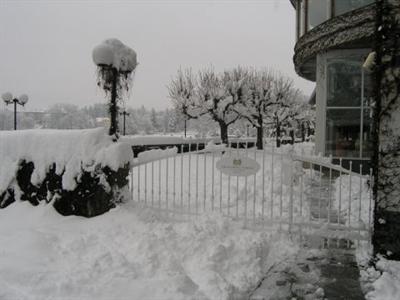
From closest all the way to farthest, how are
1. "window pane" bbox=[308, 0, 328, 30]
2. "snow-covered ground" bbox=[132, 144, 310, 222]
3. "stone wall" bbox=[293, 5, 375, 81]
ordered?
"snow-covered ground" bbox=[132, 144, 310, 222] → "stone wall" bbox=[293, 5, 375, 81] → "window pane" bbox=[308, 0, 328, 30]

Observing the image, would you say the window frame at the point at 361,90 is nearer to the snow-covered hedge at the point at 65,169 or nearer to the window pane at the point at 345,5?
the window pane at the point at 345,5

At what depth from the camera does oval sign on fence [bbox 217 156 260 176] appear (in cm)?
624

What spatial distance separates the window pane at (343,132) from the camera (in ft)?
46.7

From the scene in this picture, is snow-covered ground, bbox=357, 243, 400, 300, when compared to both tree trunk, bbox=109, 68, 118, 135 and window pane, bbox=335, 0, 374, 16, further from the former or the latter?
window pane, bbox=335, 0, 374, 16

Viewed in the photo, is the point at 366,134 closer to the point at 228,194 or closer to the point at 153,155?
the point at 228,194

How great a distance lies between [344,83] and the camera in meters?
14.5

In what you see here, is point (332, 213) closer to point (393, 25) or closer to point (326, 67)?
point (393, 25)

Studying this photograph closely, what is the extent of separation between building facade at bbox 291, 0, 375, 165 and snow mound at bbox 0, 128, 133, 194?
10032mm

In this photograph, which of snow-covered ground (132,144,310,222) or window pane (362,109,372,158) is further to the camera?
window pane (362,109,372,158)

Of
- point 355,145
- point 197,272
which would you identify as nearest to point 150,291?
point 197,272

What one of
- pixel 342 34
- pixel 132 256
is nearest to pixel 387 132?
pixel 132 256

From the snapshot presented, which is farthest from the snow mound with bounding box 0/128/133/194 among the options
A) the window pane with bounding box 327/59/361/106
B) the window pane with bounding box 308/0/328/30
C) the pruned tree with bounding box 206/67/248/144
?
the pruned tree with bounding box 206/67/248/144

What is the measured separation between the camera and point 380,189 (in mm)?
4891

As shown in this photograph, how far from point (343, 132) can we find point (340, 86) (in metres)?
1.79
